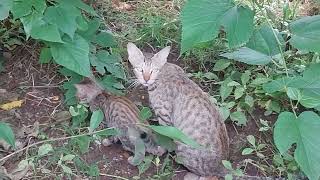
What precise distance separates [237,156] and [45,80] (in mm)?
1125

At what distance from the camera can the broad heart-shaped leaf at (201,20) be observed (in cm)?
212

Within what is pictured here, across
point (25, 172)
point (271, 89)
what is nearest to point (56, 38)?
point (25, 172)

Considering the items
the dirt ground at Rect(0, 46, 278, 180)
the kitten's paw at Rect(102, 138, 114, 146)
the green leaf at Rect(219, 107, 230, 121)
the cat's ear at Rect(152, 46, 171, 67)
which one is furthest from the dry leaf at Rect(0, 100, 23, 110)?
the green leaf at Rect(219, 107, 230, 121)

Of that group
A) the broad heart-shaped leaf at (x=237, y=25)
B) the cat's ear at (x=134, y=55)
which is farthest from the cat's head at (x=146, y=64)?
the broad heart-shaped leaf at (x=237, y=25)

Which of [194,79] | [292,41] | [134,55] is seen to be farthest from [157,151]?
[292,41]

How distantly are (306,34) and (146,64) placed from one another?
1.01 m

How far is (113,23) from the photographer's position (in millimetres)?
3912

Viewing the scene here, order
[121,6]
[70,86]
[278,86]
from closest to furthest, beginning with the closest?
[278,86]
[70,86]
[121,6]

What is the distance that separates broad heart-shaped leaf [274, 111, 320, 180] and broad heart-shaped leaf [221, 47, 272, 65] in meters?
0.72

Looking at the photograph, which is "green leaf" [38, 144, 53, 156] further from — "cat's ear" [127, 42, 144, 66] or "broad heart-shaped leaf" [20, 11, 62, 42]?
"cat's ear" [127, 42, 144, 66]

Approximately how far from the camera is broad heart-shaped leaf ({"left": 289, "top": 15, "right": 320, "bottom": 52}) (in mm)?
2371

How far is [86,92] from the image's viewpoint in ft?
Result: 10.3

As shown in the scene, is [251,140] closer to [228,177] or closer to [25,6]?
[228,177]

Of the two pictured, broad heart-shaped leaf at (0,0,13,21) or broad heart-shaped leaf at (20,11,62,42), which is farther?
broad heart-shaped leaf at (20,11,62,42)
